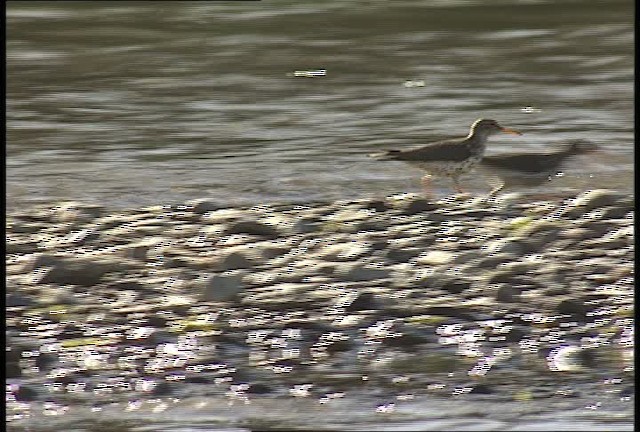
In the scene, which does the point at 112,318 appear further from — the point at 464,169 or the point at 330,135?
the point at 330,135

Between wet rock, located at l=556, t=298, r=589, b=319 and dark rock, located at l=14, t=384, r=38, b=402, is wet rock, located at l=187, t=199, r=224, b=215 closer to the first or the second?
wet rock, located at l=556, t=298, r=589, b=319

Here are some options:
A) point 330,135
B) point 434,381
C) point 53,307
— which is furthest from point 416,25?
point 434,381

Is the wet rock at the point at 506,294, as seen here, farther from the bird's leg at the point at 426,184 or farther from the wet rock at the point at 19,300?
the bird's leg at the point at 426,184

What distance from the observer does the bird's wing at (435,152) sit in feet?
28.4

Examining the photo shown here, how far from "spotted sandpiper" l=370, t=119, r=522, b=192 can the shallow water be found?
0.08 metres

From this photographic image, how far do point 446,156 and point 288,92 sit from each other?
2797 millimetres

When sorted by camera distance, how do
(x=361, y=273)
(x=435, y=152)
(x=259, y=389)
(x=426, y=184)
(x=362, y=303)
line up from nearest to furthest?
(x=259, y=389)
(x=362, y=303)
(x=361, y=273)
(x=426, y=184)
(x=435, y=152)

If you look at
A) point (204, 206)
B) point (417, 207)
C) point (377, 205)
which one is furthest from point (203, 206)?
point (417, 207)

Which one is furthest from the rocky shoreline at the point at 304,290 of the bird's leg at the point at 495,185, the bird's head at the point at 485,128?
the bird's head at the point at 485,128

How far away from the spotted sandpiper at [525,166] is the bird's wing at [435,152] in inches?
4.9

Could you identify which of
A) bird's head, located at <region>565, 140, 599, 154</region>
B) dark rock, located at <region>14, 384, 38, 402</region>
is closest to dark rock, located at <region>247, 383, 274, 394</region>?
dark rock, located at <region>14, 384, 38, 402</region>

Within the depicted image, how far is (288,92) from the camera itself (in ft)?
36.9

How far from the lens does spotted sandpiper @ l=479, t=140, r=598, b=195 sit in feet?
27.9

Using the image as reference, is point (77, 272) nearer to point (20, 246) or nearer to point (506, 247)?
point (20, 246)
